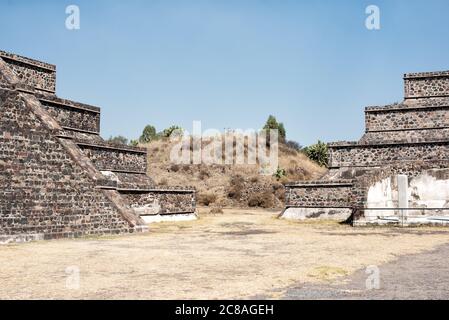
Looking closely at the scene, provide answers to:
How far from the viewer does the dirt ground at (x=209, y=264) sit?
→ 733cm

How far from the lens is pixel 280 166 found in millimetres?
49344

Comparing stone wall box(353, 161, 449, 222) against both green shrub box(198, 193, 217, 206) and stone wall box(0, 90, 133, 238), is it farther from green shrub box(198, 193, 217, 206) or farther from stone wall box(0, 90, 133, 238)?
green shrub box(198, 193, 217, 206)

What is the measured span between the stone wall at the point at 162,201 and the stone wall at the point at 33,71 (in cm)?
637

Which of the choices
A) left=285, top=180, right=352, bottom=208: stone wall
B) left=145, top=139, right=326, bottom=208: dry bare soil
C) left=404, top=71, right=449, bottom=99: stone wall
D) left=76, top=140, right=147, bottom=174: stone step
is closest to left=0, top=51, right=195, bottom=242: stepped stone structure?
left=76, top=140, right=147, bottom=174: stone step

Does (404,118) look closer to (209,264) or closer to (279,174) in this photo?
(279,174)

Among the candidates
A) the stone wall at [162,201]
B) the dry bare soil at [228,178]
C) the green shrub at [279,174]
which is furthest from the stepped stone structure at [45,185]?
the green shrub at [279,174]

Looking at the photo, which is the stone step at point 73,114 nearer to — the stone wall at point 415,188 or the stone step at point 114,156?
the stone step at point 114,156

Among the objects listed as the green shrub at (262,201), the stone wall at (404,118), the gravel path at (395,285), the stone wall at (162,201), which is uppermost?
the stone wall at (404,118)

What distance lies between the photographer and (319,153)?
181 feet

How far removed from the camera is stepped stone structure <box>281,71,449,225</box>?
66.6ft

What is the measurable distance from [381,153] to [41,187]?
16.6m
